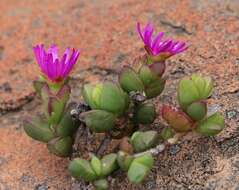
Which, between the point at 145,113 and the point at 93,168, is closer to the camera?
the point at 93,168

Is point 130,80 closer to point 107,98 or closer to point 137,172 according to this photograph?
point 107,98

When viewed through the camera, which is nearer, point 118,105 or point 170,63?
point 118,105

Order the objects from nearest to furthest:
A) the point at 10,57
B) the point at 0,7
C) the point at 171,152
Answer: the point at 171,152 < the point at 10,57 < the point at 0,7

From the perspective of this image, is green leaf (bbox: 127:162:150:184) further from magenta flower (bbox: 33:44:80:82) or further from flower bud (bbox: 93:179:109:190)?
magenta flower (bbox: 33:44:80:82)

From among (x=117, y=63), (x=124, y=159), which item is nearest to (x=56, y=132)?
(x=124, y=159)

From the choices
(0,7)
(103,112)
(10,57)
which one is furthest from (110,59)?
(0,7)

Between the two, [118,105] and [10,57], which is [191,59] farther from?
[10,57]

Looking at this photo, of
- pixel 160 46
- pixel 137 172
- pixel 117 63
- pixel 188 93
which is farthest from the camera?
pixel 117 63
